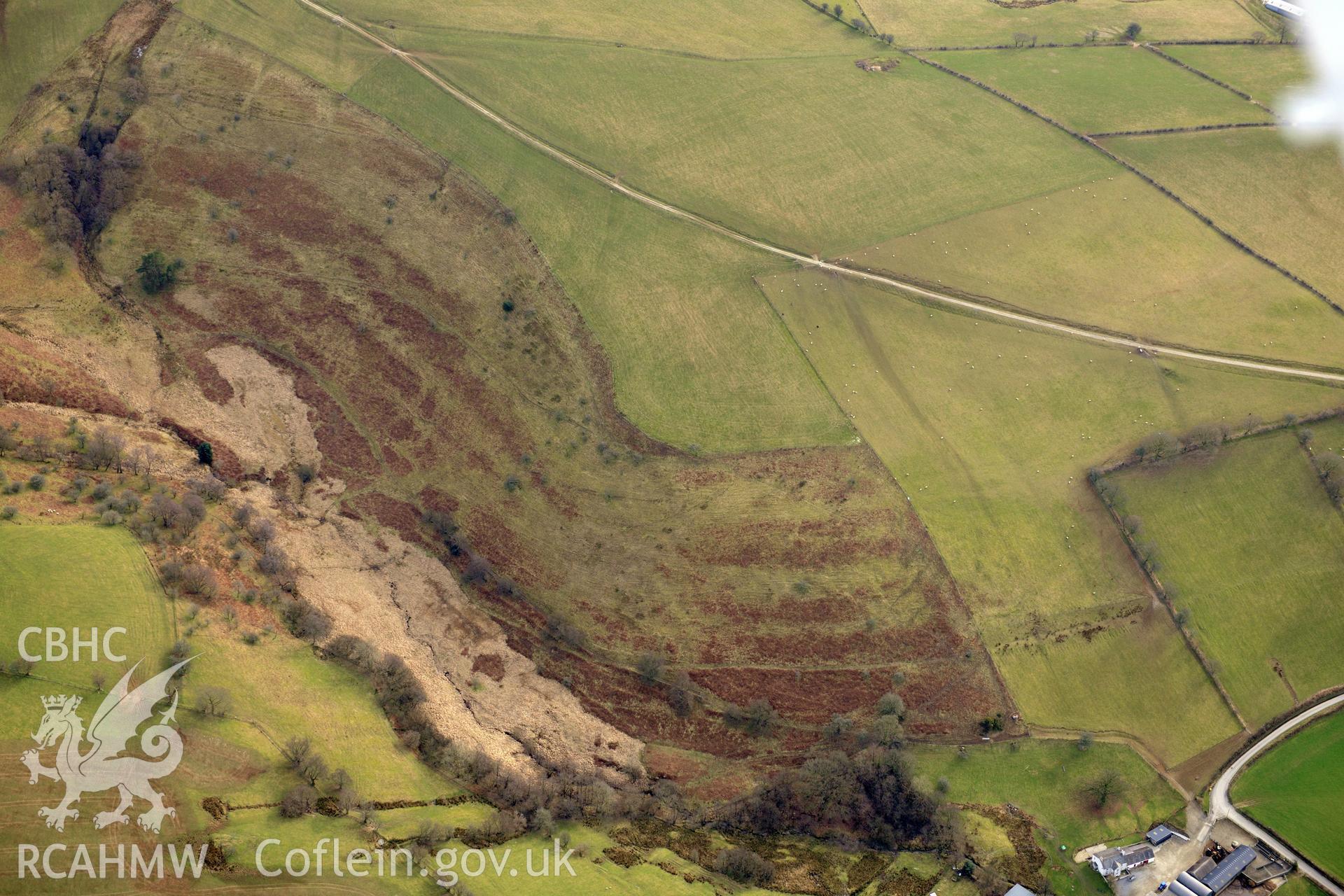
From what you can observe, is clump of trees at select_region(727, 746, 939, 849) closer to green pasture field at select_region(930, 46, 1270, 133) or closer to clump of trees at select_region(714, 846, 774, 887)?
clump of trees at select_region(714, 846, 774, 887)

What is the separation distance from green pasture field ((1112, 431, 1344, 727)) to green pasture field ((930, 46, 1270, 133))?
60899mm

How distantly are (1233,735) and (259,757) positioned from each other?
98821 mm

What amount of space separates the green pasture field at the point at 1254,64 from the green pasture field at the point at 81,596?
17422cm

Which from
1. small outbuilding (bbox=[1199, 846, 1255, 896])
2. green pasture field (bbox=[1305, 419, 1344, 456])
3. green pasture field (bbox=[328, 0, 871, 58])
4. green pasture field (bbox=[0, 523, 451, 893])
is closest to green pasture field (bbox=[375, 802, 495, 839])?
green pasture field (bbox=[0, 523, 451, 893])

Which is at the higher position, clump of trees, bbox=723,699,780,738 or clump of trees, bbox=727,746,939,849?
clump of trees, bbox=723,699,780,738

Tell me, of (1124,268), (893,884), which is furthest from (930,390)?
(893,884)

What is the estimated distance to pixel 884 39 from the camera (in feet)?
524

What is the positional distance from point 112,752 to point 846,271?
10250cm

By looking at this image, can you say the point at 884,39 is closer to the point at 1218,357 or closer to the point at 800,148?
the point at 800,148

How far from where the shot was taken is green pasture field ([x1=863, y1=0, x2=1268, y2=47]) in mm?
161375

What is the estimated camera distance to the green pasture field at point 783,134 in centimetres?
13625

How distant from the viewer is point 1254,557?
109 metres

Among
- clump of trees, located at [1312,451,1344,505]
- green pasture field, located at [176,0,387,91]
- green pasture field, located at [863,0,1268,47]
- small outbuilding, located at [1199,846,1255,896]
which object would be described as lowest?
small outbuilding, located at [1199,846,1255,896]

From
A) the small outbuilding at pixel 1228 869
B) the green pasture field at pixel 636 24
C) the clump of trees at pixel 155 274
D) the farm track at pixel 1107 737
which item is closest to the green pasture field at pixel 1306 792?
the small outbuilding at pixel 1228 869
